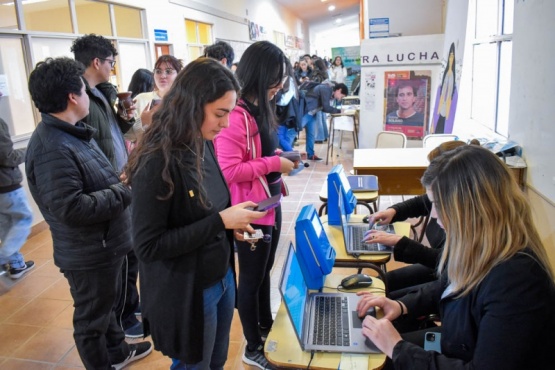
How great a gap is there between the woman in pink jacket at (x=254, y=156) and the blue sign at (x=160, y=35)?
5753 mm

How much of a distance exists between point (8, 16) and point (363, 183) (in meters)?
3.72

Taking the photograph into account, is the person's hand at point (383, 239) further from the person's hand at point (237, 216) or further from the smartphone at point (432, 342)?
the person's hand at point (237, 216)

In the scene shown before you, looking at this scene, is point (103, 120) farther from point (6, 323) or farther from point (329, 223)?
point (6, 323)

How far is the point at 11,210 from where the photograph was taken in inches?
124

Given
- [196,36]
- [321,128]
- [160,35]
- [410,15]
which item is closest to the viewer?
[410,15]

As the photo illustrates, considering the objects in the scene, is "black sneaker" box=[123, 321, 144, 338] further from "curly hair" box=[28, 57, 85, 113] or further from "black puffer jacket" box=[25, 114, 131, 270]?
"curly hair" box=[28, 57, 85, 113]

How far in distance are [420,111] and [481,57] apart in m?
1.21

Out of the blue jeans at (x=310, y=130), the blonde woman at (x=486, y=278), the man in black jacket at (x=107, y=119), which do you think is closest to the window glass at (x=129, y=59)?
the blue jeans at (x=310, y=130)

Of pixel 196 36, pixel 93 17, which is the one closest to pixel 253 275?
pixel 93 17

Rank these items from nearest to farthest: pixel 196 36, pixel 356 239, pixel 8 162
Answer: pixel 356 239 < pixel 8 162 < pixel 196 36

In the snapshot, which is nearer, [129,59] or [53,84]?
[53,84]

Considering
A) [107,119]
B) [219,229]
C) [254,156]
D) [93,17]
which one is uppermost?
[93,17]

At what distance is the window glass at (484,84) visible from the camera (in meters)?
3.90

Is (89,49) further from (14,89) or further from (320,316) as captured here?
(14,89)
